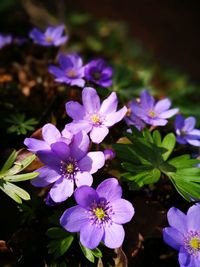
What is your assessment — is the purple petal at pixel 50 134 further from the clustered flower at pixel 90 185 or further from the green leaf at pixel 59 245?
the green leaf at pixel 59 245

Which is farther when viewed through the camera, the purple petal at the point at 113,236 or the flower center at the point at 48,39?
the flower center at the point at 48,39

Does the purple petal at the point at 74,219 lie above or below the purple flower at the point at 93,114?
below

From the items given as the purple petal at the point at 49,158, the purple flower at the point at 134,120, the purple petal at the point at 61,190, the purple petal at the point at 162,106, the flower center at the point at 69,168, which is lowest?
the purple petal at the point at 162,106

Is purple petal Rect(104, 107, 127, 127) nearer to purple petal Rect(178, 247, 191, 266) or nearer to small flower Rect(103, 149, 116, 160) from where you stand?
small flower Rect(103, 149, 116, 160)

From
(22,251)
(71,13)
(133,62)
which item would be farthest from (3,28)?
(22,251)

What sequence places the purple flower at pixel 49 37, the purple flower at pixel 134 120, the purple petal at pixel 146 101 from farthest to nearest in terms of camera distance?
the purple flower at pixel 49 37 → the purple petal at pixel 146 101 → the purple flower at pixel 134 120

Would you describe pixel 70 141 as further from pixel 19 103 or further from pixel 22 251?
pixel 19 103

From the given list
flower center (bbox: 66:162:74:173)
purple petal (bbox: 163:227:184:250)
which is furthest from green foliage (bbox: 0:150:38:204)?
purple petal (bbox: 163:227:184:250)

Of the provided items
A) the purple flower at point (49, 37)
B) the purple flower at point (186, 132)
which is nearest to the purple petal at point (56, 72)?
Result: the purple flower at point (49, 37)


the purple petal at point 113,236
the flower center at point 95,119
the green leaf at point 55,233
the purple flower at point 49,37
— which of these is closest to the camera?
the purple petal at point 113,236
